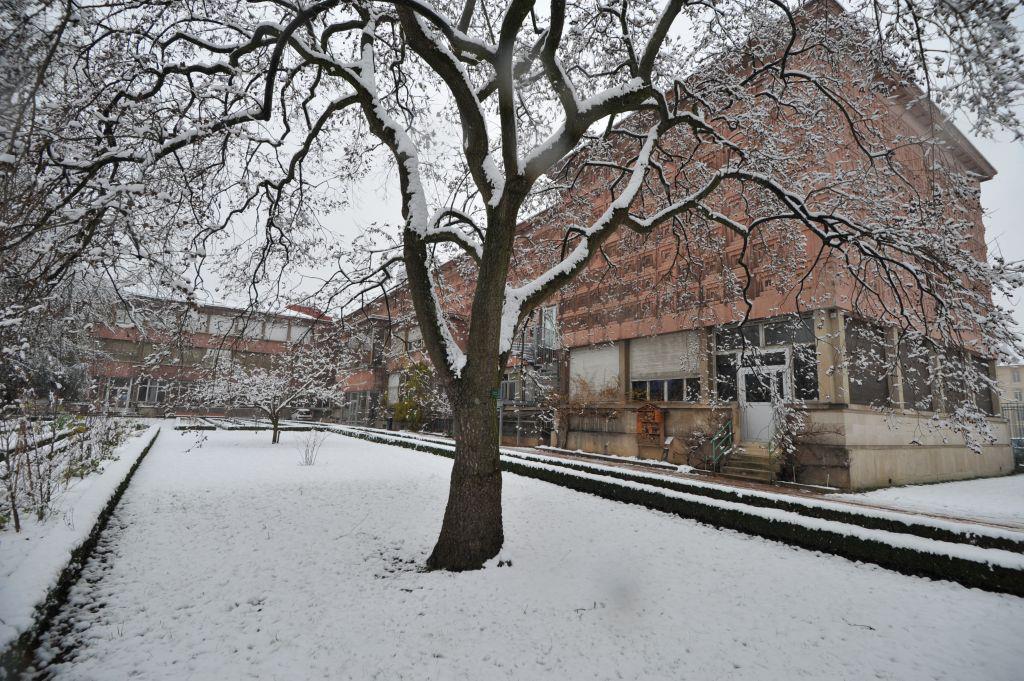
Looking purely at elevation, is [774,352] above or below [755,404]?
above

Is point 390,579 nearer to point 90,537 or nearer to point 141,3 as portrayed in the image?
point 90,537

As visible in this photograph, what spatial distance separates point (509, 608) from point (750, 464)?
11937 millimetres

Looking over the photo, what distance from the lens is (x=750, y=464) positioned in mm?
13492

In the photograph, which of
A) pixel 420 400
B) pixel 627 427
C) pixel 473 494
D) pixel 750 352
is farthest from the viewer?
pixel 420 400

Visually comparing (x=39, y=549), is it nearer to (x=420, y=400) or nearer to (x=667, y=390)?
(x=667, y=390)

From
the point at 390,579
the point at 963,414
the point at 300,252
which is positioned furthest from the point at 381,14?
the point at 963,414

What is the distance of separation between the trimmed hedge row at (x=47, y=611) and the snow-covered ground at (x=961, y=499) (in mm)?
12817

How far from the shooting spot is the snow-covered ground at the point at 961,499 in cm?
955

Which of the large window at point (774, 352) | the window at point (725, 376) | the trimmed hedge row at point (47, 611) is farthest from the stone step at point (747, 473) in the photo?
the trimmed hedge row at point (47, 611)

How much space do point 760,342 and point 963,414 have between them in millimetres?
10259

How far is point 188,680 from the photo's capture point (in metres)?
2.77

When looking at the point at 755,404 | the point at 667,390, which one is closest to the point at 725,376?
the point at 755,404

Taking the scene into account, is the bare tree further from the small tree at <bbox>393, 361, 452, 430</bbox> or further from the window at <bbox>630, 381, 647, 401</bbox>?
the small tree at <bbox>393, 361, 452, 430</bbox>

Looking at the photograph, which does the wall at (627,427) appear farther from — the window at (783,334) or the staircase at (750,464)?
the window at (783,334)
